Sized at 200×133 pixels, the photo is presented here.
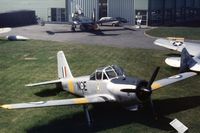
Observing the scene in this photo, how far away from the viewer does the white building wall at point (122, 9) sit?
2499 inches

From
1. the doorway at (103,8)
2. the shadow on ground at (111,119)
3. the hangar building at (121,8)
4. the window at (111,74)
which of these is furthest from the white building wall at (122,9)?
the window at (111,74)

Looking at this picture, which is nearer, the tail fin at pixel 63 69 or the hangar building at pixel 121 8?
the tail fin at pixel 63 69

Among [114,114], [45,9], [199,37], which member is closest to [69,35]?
[199,37]

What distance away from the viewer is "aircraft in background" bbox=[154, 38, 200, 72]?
25006mm

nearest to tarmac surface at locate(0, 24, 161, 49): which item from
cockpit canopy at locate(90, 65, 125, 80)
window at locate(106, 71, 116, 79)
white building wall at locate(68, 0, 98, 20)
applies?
white building wall at locate(68, 0, 98, 20)

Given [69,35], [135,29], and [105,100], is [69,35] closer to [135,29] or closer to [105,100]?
[135,29]

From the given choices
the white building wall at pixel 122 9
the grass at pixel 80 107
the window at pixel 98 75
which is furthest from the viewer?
the white building wall at pixel 122 9

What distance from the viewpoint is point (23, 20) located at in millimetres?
68188

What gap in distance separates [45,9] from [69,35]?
23198 mm

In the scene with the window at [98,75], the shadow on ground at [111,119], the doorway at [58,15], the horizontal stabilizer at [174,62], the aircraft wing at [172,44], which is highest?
the doorway at [58,15]

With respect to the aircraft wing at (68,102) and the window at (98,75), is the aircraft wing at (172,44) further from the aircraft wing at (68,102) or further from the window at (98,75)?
the aircraft wing at (68,102)

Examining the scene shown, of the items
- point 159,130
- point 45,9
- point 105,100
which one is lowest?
point 159,130

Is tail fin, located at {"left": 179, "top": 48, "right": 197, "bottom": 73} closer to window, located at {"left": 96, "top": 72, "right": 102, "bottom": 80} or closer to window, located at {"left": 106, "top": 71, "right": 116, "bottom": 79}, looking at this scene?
window, located at {"left": 106, "top": 71, "right": 116, "bottom": 79}

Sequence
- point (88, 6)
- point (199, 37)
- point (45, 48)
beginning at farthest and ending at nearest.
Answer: point (88, 6)
point (199, 37)
point (45, 48)
